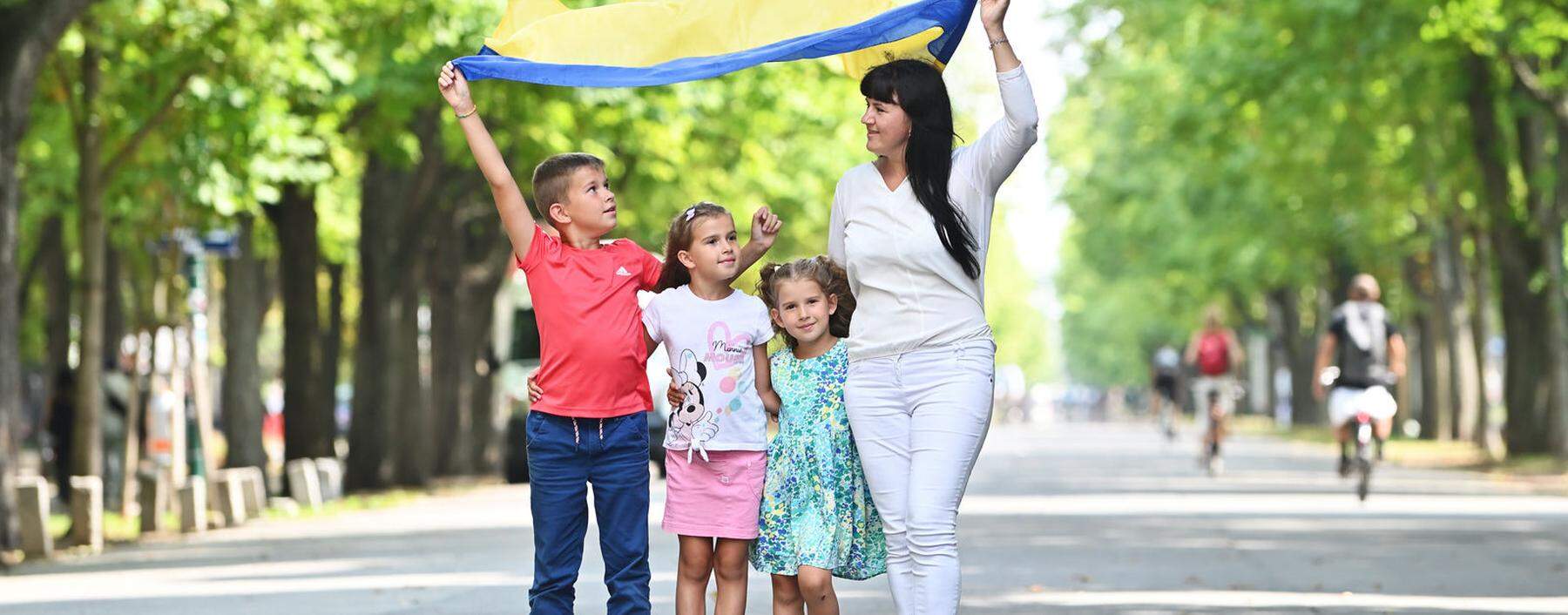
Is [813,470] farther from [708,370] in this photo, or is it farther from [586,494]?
[586,494]

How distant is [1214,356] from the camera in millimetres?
28438

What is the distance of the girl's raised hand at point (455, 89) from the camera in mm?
7457

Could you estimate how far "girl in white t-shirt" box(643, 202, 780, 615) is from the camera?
7734mm

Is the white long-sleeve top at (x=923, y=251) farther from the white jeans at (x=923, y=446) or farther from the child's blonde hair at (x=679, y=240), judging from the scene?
the child's blonde hair at (x=679, y=240)

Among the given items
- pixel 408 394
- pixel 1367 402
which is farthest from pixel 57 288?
pixel 1367 402

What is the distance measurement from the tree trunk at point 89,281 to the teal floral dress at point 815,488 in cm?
1257

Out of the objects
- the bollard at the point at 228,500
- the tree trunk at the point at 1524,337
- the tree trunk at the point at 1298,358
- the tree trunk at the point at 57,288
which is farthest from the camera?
the tree trunk at the point at 1298,358

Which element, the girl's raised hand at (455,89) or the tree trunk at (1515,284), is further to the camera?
the tree trunk at (1515,284)

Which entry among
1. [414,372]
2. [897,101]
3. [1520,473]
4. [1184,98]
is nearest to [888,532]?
[897,101]

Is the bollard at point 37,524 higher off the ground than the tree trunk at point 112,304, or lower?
lower

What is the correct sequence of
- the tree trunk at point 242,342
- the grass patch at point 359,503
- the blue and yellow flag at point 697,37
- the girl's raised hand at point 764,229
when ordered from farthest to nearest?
the tree trunk at point 242,342 < the grass patch at point 359,503 < the blue and yellow flag at point 697,37 < the girl's raised hand at point 764,229

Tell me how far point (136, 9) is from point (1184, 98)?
57.0ft

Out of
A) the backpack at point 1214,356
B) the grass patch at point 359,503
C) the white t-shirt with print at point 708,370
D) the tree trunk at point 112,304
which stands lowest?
the grass patch at point 359,503

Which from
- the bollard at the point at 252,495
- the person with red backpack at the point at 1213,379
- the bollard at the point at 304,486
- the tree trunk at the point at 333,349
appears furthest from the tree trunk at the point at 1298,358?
the bollard at the point at 252,495
